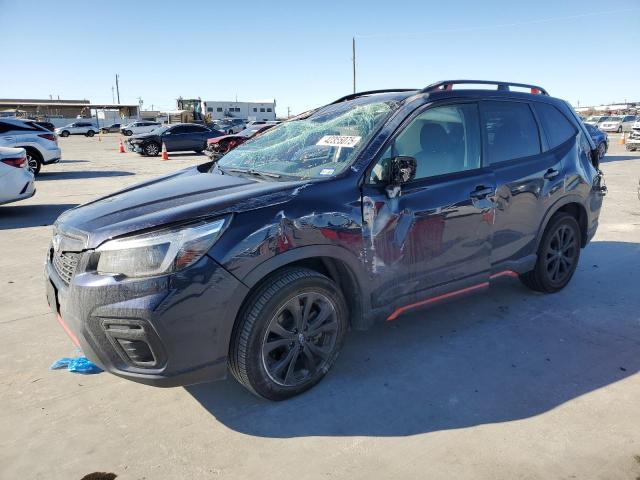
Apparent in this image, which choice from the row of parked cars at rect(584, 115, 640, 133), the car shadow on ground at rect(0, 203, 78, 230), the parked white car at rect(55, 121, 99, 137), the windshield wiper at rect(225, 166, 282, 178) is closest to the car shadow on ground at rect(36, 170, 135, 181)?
the car shadow on ground at rect(0, 203, 78, 230)

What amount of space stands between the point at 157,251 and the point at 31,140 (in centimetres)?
1410

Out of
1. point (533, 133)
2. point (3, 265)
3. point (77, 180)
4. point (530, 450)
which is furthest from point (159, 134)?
point (530, 450)

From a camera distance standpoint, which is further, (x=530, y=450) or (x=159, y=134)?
(x=159, y=134)

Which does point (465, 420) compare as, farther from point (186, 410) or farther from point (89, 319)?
point (89, 319)

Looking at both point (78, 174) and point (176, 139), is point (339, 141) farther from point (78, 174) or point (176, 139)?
point (176, 139)

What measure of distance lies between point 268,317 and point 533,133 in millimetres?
2892

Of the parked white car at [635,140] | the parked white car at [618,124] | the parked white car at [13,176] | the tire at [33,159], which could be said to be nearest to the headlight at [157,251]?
the parked white car at [13,176]

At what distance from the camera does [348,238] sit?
3.02m

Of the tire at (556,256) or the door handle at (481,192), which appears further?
the tire at (556,256)

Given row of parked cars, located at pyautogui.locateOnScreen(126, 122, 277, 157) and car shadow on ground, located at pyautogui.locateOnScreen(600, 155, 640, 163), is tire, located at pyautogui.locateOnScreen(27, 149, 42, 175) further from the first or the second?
car shadow on ground, located at pyautogui.locateOnScreen(600, 155, 640, 163)

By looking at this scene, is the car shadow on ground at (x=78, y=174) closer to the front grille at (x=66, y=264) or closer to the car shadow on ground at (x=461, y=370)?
the front grille at (x=66, y=264)

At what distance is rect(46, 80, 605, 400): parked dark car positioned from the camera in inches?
99.9

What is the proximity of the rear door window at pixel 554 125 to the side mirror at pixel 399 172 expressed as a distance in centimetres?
190

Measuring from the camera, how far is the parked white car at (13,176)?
8359mm
